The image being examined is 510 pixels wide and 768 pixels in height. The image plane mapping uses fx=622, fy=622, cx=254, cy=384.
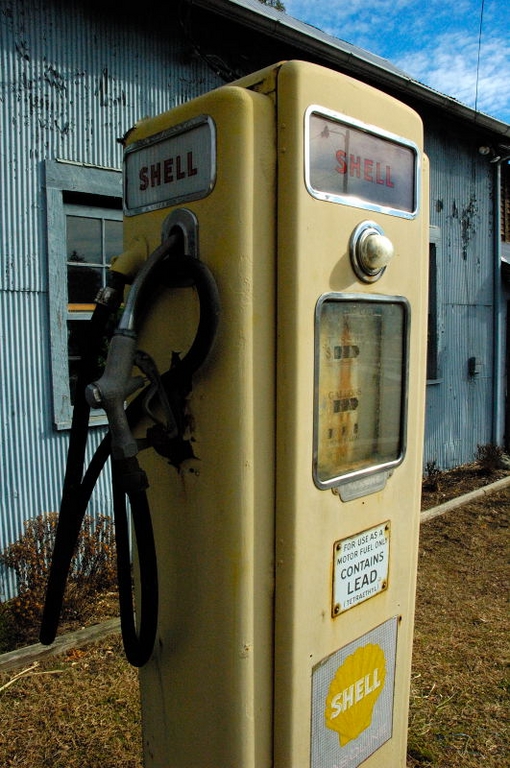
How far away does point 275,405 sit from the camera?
1437mm

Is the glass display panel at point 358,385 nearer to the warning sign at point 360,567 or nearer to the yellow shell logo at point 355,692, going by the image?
the warning sign at point 360,567

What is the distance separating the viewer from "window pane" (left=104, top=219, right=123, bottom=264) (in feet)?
13.5

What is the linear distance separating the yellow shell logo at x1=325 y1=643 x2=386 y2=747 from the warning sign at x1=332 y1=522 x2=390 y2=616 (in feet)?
0.53

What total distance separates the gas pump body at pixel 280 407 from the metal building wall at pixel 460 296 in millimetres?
5076

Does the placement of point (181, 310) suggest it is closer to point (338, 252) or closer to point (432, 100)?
point (338, 252)

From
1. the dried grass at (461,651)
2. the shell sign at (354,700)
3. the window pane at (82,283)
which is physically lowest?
the dried grass at (461,651)

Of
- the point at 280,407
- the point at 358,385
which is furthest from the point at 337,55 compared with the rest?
the point at 280,407

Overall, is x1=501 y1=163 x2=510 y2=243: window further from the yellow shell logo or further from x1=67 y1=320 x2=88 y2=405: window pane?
the yellow shell logo

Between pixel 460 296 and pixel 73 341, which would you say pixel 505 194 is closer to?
pixel 460 296

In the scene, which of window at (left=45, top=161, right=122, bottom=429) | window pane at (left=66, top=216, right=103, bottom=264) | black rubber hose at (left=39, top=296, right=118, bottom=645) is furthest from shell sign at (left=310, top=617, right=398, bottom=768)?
window pane at (left=66, top=216, right=103, bottom=264)

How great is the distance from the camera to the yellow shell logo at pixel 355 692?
63.8 inches

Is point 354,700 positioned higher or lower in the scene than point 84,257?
lower

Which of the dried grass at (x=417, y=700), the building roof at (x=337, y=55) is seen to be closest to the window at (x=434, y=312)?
the building roof at (x=337, y=55)

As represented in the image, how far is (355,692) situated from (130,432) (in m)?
0.96
